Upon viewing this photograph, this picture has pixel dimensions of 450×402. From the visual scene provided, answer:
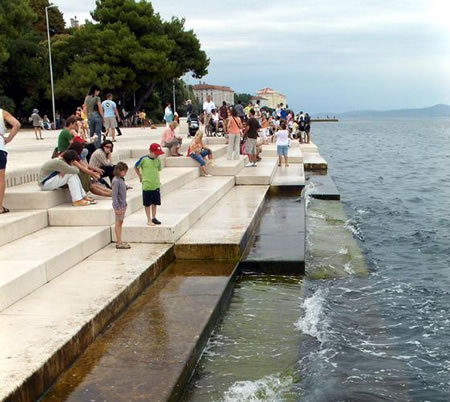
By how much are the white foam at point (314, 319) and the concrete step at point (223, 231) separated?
Result: 127 cm

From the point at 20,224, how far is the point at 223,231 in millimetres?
2960

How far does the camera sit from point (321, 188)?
1831cm

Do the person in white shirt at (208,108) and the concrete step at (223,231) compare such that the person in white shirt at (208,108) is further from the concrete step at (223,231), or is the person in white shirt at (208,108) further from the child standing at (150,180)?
the child standing at (150,180)

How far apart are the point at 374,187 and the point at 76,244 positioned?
19178 mm

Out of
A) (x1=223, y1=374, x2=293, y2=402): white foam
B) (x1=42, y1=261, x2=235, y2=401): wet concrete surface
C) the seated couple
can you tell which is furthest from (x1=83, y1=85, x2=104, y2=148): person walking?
(x1=223, y1=374, x2=293, y2=402): white foam

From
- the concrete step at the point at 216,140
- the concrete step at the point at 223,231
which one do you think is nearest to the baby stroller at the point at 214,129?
the concrete step at the point at 216,140

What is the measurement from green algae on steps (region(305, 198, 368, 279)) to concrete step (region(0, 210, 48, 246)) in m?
4.02

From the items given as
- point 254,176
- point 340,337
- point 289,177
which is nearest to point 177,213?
point 340,337

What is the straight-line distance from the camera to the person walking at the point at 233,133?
1627cm

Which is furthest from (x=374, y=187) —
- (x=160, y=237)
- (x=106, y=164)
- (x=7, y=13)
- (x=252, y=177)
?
(x=7, y=13)

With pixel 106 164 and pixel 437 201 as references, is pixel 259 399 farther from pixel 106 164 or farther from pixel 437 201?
pixel 437 201

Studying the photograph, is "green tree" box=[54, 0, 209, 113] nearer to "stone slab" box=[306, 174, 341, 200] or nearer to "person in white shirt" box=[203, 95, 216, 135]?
Answer: "person in white shirt" box=[203, 95, 216, 135]

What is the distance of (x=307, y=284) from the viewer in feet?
26.7

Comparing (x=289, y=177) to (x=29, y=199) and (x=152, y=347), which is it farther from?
(x=152, y=347)
